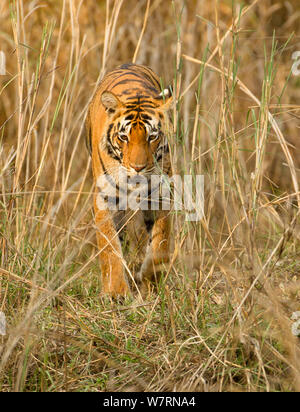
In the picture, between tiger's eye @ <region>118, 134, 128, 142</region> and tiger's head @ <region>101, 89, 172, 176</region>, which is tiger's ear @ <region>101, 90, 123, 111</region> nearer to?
tiger's head @ <region>101, 89, 172, 176</region>

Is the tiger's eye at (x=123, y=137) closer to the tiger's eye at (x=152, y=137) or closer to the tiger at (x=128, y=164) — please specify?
the tiger at (x=128, y=164)

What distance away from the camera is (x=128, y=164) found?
9.11 ft

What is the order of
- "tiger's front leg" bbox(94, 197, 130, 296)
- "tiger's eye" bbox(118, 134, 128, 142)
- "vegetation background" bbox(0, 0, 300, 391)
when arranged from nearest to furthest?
"vegetation background" bbox(0, 0, 300, 391) < "tiger's front leg" bbox(94, 197, 130, 296) < "tiger's eye" bbox(118, 134, 128, 142)

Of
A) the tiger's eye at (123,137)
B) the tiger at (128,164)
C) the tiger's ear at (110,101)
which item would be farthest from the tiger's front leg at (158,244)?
the tiger's ear at (110,101)

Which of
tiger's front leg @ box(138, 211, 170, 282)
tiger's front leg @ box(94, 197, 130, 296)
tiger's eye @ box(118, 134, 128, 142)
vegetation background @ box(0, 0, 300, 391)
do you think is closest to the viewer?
vegetation background @ box(0, 0, 300, 391)

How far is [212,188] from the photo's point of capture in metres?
2.00

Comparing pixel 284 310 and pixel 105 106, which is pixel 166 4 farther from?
pixel 284 310

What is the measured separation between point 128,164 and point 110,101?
40cm

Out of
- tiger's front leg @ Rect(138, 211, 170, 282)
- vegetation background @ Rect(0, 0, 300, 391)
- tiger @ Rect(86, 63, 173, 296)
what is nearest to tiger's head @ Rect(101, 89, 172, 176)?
tiger @ Rect(86, 63, 173, 296)

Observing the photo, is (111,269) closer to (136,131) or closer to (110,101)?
(136,131)

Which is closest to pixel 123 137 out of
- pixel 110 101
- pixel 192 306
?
pixel 110 101

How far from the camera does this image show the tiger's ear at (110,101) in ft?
9.61

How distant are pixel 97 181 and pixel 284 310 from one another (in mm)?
1474

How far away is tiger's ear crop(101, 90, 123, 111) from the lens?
2928mm
